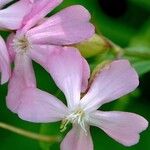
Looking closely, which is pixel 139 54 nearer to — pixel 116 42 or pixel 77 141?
pixel 77 141

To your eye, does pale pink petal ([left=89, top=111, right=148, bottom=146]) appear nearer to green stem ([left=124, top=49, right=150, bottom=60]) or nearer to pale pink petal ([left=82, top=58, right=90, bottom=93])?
pale pink petal ([left=82, top=58, right=90, bottom=93])

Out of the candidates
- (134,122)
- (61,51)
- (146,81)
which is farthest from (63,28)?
(146,81)

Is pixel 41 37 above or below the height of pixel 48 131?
above

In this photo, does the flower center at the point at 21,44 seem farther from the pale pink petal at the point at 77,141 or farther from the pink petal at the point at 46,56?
the pale pink petal at the point at 77,141

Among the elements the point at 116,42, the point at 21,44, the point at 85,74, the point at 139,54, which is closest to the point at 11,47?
the point at 21,44

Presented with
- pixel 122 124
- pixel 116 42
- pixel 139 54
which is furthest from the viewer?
pixel 116 42

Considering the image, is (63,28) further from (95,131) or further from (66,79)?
(95,131)
